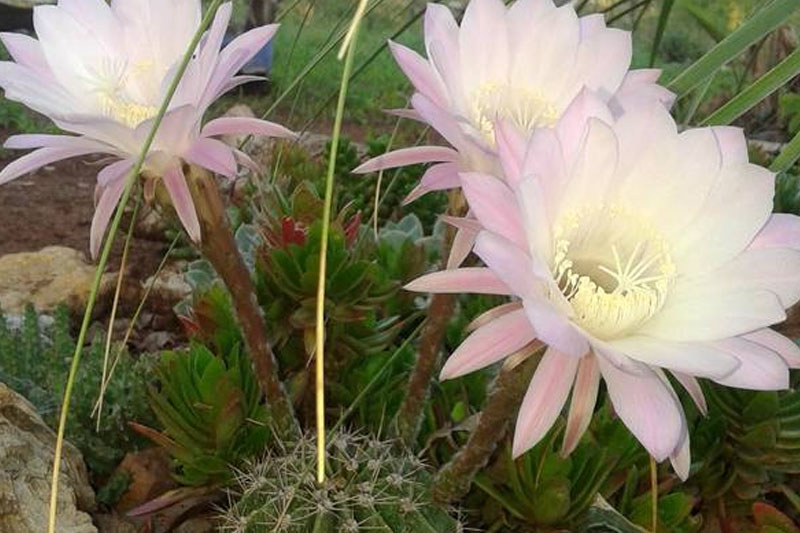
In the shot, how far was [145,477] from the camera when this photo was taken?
1211 millimetres

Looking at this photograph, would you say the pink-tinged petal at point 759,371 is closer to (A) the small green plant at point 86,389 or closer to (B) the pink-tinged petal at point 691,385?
(B) the pink-tinged petal at point 691,385

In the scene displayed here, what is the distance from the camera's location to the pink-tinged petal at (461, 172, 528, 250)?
2.07 ft

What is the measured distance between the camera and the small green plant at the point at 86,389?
124cm

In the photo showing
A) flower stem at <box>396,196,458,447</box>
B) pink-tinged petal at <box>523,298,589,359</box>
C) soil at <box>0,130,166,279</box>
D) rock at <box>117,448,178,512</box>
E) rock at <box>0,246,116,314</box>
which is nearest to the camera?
pink-tinged petal at <box>523,298,589,359</box>

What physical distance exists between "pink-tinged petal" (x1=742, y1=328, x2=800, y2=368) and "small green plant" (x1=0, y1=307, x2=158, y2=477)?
2.60 feet

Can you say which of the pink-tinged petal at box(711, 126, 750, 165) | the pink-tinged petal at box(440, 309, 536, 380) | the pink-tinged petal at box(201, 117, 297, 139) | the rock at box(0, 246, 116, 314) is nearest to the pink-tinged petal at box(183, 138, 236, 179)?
the pink-tinged petal at box(201, 117, 297, 139)

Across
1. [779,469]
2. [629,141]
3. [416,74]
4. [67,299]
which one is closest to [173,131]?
[416,74]

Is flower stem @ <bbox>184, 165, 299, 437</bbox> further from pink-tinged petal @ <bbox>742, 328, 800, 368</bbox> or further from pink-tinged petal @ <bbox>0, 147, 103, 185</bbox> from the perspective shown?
pink-tinged petal @ <bbox>742, 328, 800, 368</bbox>

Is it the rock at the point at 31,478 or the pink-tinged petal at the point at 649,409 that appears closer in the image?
the pink-tinged petal at the point at 649,409

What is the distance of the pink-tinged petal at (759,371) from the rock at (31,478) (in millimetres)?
686

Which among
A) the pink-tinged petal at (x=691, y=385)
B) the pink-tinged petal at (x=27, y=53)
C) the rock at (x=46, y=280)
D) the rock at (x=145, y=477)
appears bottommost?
the rock at (x=46, y=280)

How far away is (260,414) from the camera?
1085 mm

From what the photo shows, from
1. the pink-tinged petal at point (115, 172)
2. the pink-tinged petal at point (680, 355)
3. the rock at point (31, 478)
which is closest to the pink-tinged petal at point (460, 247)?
the pink-tinged petal at point (680, 355)

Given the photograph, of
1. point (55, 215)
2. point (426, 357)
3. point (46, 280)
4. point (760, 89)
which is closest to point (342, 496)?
point (426, 357)
